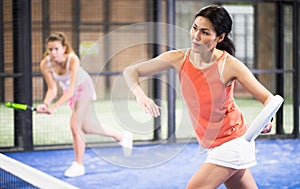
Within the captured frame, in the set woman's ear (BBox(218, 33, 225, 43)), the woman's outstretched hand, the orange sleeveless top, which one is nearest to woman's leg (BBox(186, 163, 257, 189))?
the orange sleeveless top

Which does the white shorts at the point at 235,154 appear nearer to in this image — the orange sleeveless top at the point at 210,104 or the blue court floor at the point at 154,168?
the orange sleeveless top at the point at 210,104

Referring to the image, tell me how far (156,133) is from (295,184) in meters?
3.19

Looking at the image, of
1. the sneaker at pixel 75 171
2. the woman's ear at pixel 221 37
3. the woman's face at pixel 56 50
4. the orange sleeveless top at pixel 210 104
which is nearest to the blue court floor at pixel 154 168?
the sneaker at pixel 75 171

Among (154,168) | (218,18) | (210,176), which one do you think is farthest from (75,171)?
(218,18)

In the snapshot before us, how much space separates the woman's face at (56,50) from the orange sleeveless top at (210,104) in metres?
3.16

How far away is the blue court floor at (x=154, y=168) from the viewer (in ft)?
19.3

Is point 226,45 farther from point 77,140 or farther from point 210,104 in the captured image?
point 77,140

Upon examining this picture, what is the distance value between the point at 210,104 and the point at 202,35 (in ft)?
1.20

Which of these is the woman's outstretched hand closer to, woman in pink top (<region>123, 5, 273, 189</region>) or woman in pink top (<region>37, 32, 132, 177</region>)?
woman in pink top (<region>123, 5, 273, 189</region>)

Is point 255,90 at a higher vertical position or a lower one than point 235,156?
higher

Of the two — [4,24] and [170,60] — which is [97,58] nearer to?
[4,24]

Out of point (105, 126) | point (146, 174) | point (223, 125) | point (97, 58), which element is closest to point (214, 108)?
point (223, 125)

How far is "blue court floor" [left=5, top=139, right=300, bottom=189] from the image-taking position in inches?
231

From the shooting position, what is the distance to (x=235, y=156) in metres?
3.50
